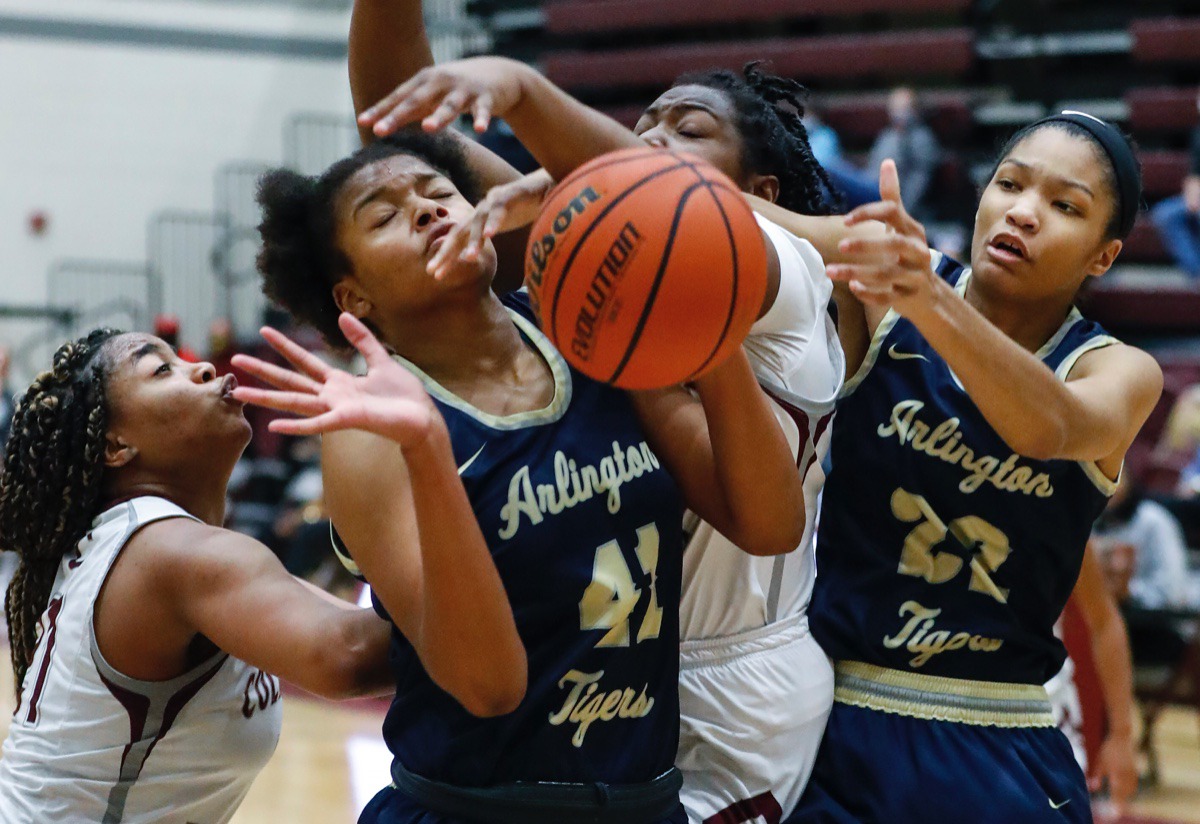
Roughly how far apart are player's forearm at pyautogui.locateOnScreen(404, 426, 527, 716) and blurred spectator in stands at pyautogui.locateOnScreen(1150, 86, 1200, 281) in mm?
8529

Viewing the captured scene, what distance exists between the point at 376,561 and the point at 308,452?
10.1 m

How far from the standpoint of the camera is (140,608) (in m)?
2.46

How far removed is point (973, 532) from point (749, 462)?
0.54 metres

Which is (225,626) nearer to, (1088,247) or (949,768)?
(949,768)

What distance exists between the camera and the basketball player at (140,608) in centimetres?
239

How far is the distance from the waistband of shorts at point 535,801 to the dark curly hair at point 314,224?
0.78 meters

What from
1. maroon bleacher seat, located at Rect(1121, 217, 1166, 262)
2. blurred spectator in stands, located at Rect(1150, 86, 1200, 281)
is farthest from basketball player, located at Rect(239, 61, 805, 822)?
Result: maroon bleacher seat, located at Rect(1121, 217, 1166, 262)

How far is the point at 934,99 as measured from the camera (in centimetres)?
1121

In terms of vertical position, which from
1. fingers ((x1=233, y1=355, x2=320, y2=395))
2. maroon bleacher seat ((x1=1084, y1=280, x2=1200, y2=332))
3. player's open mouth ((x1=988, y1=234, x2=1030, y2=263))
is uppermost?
player's open mouth ((x1=988, y1=234, x2=1030, y2=263))

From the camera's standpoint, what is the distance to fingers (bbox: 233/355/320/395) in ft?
6.35

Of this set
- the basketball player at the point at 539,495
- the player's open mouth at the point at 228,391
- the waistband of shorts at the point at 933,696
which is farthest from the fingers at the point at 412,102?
the waistband of shorts at the point at 933,696

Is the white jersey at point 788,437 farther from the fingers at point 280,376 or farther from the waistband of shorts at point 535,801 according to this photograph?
the fingers at point 280,376

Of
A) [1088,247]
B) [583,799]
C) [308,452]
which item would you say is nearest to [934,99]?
[308,452]

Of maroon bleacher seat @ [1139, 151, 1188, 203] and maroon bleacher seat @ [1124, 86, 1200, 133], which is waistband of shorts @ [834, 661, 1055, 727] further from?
maroon bleacher seat @ [1124, 86, 1200, 133]
